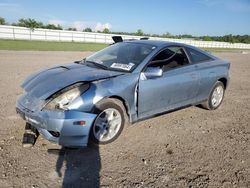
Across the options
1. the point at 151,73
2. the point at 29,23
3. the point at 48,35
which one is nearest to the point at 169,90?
the point at 151,73

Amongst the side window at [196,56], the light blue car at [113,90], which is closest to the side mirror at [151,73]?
the light blue car at [113,90]

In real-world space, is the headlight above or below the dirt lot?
above

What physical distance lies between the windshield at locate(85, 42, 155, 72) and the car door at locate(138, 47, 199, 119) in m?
0.24

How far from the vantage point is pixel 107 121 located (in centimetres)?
405

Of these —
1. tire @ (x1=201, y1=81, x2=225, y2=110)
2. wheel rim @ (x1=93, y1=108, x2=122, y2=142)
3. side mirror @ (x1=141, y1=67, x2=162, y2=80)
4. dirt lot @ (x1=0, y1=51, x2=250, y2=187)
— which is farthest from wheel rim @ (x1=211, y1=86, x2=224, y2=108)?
wheel rim @ (x1=93, y1=108, x2=122, y2=142)

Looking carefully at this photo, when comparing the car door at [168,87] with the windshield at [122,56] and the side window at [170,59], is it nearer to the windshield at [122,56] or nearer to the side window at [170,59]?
the side window at [170,59]

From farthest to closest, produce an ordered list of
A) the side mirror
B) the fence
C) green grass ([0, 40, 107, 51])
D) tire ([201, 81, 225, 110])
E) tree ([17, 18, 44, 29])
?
tree ([17, 18, 44, 29]) → the fence → green grass ([0, 40, 107, 51]) → tire ([201, 81, 225, 110]) → the side mirror

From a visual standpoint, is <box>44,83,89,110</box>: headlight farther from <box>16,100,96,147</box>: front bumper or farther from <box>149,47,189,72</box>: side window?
<box>149,47,189,72</box>: side window

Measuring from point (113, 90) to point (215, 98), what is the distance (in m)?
3.30

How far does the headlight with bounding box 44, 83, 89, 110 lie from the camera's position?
3.61m

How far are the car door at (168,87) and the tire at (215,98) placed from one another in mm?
768

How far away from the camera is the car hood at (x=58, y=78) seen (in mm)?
3815

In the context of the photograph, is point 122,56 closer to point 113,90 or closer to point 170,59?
point 170,59

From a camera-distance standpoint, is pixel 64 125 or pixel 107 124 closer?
pixel 64 125
